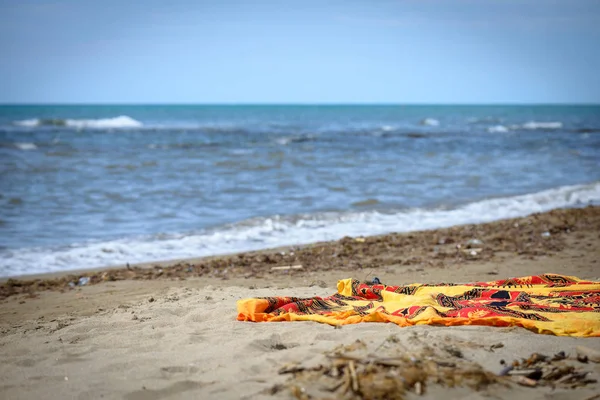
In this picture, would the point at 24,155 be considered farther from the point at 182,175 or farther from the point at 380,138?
the point at 380,138

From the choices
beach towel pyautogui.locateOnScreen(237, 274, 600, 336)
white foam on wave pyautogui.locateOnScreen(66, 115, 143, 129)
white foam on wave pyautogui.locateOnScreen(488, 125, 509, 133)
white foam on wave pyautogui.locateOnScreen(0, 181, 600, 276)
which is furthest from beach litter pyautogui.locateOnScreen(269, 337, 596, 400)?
white foam on wave pyautogui.locateOnScreen(66, 115, 143, 129)

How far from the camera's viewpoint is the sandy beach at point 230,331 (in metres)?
3.20

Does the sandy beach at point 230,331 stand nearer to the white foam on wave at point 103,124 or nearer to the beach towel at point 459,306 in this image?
the beach towel at point 459,306

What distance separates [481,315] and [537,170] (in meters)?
16.1

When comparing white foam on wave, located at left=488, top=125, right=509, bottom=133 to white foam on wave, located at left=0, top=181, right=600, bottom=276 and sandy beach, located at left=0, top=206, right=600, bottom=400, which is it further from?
sandy beach, located at left=0, top=206, right=600, bottom=400

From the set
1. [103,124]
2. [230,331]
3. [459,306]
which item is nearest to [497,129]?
[103,124]

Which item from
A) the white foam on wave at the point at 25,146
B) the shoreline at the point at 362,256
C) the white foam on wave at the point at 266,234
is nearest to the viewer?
the shoreline at the point at 362,256

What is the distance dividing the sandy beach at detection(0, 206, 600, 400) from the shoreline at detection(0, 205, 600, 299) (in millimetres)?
35

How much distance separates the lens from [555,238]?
849 cm

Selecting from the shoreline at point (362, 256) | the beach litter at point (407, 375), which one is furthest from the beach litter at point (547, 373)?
the shoreline at point (362, 256)

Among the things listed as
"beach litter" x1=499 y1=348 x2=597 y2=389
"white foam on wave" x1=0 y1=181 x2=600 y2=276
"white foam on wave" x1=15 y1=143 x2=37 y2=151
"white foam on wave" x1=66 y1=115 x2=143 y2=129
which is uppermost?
"white foam on wave" x1=66 y1=115 x2=143 y2=129

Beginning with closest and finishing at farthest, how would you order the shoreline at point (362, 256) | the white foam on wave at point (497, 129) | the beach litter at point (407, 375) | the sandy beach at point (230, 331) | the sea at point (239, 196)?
the beach litter at point (407, 375), the sandy beach at point (230, 331), the shoreline at point (362, 256), the sea at point (239, 196), the white foam on wave at point (497, 129)

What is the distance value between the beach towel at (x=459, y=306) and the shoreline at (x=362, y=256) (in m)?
2.12

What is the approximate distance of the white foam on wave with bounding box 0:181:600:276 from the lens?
8.12m
